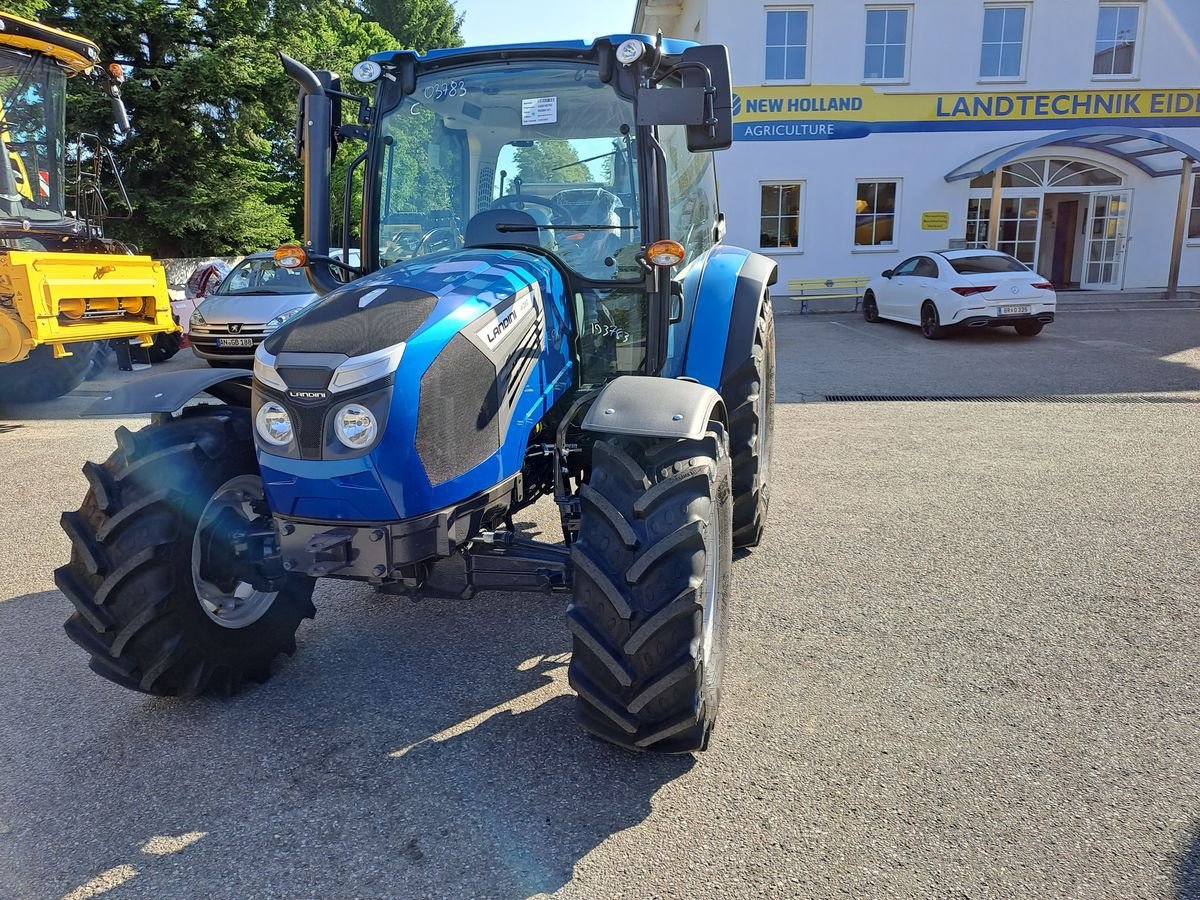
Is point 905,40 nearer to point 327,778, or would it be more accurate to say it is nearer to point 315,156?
point 315,156

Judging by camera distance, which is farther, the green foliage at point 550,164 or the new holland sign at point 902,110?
the new holland sign at point 902,110

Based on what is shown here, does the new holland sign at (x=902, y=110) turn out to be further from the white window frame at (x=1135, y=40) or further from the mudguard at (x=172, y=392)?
the mudguard at (x=172, y=392)

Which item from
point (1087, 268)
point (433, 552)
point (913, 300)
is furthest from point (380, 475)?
point (1087, 268)

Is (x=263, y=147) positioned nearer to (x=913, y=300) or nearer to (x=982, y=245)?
(x=913, y=300)

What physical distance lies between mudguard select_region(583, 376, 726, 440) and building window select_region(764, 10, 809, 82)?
18.3 metres

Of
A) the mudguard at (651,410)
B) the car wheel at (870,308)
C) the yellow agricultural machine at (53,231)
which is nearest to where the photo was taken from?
the mudguard at (651,410)

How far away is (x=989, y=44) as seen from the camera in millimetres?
19172

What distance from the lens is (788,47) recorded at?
19.1m

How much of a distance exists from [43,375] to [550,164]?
7.99m

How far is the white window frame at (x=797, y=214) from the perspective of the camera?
19.5 m

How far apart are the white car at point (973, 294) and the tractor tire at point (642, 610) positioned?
11939 mm

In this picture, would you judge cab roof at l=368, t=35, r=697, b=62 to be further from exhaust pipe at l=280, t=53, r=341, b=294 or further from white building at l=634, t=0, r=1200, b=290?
white building at l=634, t=0, r=1200, b=290

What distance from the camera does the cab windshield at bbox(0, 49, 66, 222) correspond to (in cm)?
760

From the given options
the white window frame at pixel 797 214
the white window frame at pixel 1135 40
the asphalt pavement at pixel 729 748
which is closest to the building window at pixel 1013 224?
the white window frame at pixel 1135 40
